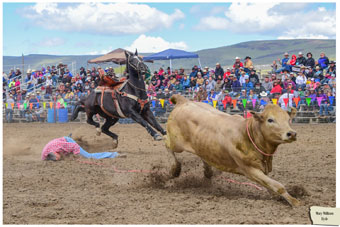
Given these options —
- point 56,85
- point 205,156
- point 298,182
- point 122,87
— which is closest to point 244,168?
point 205,156

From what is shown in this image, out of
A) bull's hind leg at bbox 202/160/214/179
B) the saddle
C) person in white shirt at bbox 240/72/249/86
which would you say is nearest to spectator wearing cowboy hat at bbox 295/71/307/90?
person in white shirt at bbox 240/72/249/86

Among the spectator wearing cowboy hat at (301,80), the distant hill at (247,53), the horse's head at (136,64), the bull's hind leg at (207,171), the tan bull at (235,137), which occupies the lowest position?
the bull's hind leg at (207,171)

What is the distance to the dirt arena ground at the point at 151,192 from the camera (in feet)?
15.2

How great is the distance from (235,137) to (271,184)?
69cm

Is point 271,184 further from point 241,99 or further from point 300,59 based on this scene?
point 300,59

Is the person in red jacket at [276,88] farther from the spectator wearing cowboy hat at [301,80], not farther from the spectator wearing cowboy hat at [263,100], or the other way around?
the spectator wearing cowboy hat at [301,80]

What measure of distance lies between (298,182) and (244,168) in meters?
1.46

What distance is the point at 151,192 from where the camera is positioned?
5840mm

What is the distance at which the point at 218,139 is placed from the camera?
17.6 ft

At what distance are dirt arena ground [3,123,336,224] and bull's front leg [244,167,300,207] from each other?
0.32ft

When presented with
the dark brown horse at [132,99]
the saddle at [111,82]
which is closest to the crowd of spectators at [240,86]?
the saddle at [111,82]

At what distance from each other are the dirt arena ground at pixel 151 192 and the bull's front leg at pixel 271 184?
0.10m

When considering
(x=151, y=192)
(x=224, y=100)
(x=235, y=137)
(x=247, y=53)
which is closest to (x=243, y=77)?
(x=224, y=100)

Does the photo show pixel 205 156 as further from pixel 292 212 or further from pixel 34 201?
pixel 34 201
